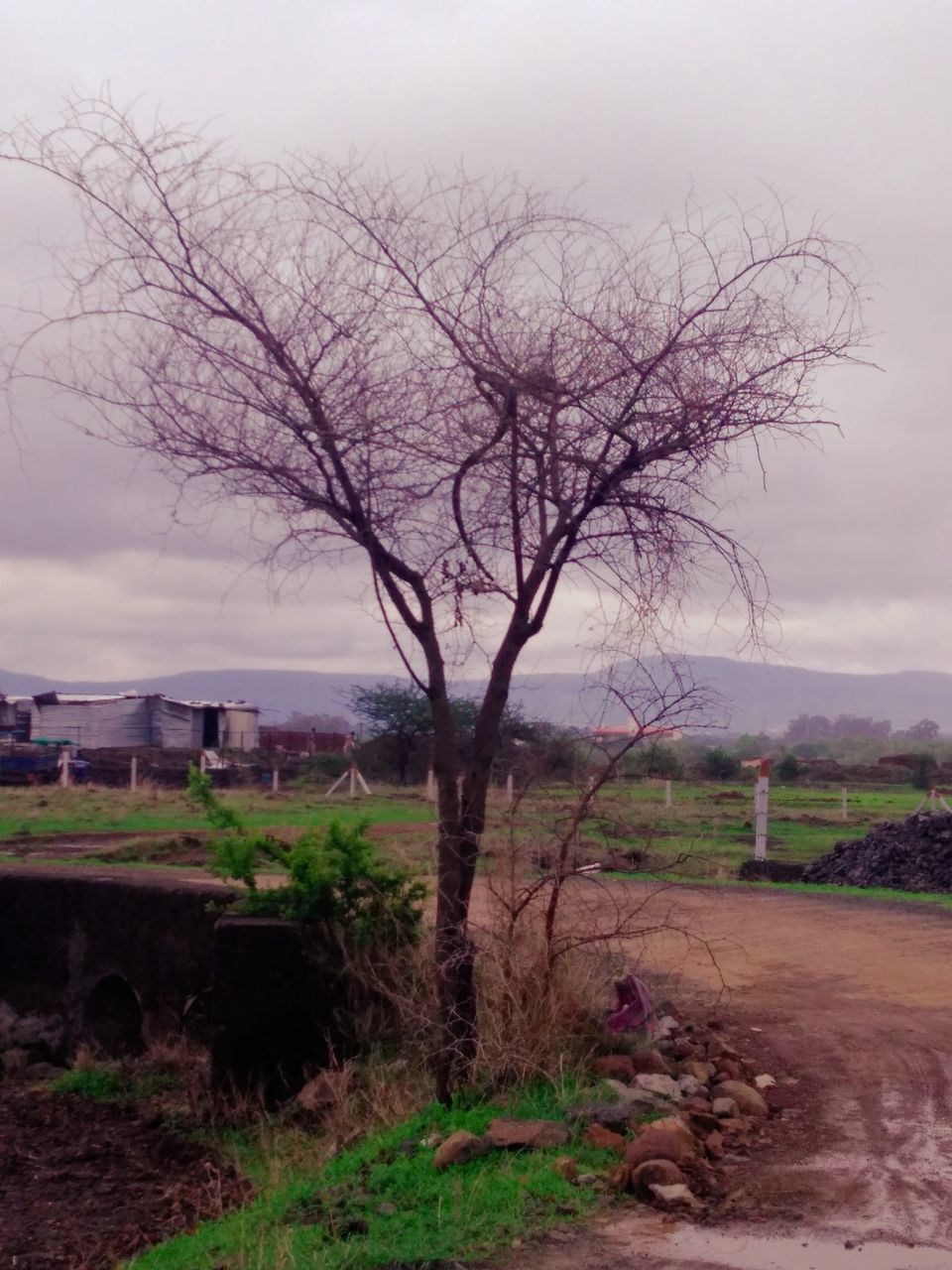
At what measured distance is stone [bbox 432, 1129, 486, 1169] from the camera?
6340 mm

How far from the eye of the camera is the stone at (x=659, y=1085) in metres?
7.00

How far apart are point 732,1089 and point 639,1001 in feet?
3.23

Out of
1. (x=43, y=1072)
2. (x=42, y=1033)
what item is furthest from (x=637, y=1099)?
(x=42, y=1033)

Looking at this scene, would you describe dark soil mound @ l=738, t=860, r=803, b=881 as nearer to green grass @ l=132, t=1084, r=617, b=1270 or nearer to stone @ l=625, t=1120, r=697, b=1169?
green grass @ l=132, t=1084, r=617, b=1270

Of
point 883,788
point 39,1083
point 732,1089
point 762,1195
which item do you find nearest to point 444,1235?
point 762,1195

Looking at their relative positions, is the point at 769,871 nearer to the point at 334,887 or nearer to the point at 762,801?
the point at 762,801

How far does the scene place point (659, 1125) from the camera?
6258mm

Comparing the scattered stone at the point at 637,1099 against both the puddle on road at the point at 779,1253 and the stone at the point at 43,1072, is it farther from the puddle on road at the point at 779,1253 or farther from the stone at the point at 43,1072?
the stone at the point at 43,1072

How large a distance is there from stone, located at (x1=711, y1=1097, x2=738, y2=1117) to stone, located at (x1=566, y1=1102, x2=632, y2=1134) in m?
0.48

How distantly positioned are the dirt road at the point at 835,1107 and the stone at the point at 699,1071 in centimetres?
48

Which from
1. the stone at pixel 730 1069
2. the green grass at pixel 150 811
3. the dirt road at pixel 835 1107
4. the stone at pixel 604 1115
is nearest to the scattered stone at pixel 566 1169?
the dirt road at pixel 835 1107

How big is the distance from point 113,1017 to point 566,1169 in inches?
261

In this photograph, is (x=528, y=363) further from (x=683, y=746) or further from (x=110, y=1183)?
(x=110, y=1183)

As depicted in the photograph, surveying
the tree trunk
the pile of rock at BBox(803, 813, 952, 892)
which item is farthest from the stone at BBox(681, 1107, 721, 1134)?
the pile of rock at BBox(803, 813, 952, 892)
